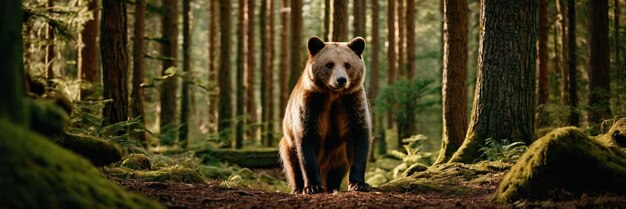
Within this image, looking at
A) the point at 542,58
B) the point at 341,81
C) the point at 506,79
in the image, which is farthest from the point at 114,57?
the point at 542,58

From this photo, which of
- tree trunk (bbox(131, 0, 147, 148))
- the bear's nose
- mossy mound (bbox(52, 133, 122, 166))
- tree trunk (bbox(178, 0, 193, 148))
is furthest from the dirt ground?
tree trunk (bbox(178, 0, 193, 148))

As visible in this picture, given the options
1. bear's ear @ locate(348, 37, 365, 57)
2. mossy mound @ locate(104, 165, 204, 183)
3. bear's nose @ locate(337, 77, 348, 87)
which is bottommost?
mossy mound @ locate(104, 165, 204, 183)

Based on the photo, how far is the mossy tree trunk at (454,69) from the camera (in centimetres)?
1131

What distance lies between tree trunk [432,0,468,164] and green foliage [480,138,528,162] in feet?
7.56

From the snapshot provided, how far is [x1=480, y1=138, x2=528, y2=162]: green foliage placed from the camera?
26.7 ft

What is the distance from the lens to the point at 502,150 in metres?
8.39

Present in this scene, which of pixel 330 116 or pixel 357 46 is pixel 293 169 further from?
pixel 357 46

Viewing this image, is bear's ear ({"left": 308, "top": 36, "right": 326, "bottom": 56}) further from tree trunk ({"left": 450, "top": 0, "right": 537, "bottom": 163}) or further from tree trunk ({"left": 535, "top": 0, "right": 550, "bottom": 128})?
tree trunk ({"left": 535, "top": 0, "right": 550, "bottom": 128})

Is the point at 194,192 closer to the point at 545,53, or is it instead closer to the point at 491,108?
the point at 491,108

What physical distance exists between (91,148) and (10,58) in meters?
2.44

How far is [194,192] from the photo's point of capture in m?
6.18

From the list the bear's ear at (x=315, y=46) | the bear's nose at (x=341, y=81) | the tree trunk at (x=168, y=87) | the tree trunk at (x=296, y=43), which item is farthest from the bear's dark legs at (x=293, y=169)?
the tree trunk at (x=168, y=87)

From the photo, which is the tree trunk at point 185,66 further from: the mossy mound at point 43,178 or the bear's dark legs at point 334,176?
the mossy mound at point 43,178

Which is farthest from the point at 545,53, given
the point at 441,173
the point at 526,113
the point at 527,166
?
the point at 527,166
